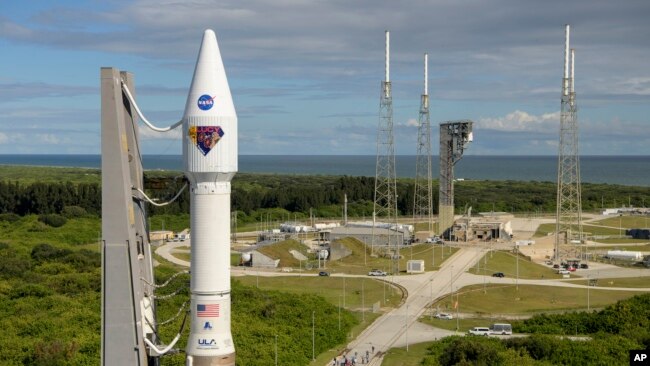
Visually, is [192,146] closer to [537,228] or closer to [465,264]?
[465,264]

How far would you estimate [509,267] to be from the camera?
9594cm

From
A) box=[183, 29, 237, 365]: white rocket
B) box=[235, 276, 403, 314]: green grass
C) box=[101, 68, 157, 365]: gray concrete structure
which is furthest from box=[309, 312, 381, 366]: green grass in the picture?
box=[101, 68, 157, 365]: gray concrete structure

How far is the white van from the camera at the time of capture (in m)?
60.5

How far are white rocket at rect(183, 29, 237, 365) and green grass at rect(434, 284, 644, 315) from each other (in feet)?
143

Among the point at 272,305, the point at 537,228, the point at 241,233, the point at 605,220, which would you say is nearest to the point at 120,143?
the point at 272,305

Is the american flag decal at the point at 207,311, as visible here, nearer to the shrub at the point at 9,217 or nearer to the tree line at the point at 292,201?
the tree line at the point at 292,201

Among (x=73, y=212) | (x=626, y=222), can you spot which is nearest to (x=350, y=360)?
(x=73, y=212)

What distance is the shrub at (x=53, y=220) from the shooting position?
417 feet

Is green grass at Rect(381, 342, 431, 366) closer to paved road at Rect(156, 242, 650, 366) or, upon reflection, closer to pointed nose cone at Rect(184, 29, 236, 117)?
paved road at Rect(156, 242, 650, 366)

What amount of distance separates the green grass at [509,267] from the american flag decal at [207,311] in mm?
62880

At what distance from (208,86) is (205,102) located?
2.10 ft

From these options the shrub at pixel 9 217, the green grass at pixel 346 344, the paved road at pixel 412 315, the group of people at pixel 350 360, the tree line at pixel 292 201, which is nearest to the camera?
the group of people at pixel 350 360

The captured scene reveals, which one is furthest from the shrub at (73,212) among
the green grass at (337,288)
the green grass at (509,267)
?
the green grass at (509,267)

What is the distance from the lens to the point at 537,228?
137125mm
